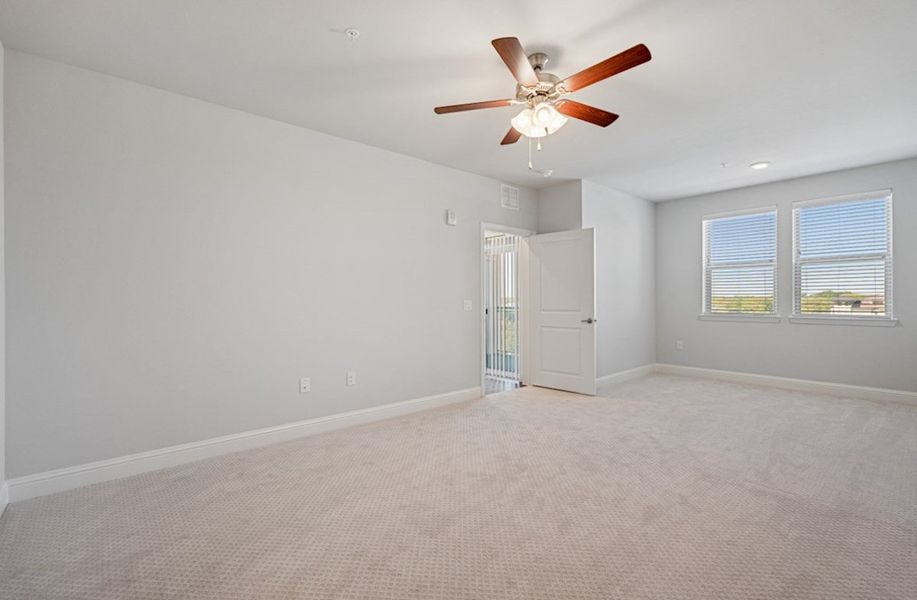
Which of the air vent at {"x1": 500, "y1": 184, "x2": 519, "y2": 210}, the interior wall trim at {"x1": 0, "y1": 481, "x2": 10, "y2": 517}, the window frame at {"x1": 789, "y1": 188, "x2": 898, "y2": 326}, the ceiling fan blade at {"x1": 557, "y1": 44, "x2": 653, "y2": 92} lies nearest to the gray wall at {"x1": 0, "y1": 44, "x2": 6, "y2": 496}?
the interior wall trim at {"x1": 0, "y1": 481, "x2": 10, "y2": 517}

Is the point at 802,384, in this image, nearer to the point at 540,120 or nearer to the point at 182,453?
the point at 540,120

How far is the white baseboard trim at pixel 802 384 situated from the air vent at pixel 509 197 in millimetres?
3271

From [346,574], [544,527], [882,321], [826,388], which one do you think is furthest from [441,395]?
[882,321]

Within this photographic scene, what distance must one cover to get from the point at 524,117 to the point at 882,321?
15.7ft

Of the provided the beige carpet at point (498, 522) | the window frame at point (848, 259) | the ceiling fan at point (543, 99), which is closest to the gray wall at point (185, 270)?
the beige carpet at point (498, 522)

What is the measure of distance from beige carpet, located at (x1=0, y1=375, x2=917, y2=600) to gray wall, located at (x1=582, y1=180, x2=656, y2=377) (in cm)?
208

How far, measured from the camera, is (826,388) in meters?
4.92

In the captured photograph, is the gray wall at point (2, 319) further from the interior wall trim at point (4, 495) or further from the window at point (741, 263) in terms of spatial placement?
the window at point (741, 263)

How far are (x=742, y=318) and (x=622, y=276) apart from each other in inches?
62.9

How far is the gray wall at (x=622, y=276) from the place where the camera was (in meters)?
5.36

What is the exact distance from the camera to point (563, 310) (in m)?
5.06

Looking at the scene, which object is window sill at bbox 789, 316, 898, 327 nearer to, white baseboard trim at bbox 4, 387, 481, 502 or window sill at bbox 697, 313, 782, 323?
window sill at bbox 697, 313, 782, 323

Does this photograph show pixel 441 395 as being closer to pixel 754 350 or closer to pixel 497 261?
pixel 497 261

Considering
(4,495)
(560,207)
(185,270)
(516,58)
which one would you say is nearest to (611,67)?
(516,58)
